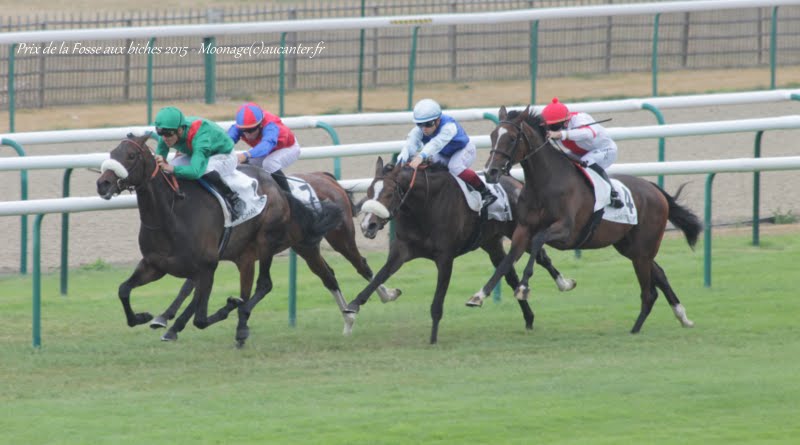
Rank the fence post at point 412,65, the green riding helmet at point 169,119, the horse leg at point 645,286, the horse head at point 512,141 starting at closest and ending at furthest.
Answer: the green riding helmet at point 169,119
the horse head at point 512,141
the horse leg at point 645,286
the fence post at point 412,65

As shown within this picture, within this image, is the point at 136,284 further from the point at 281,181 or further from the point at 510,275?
the point at 510,275

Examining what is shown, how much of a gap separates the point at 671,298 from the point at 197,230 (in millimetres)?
3055

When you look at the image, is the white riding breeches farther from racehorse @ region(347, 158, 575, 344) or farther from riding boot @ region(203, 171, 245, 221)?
racehorse @ region(347, 158, 575, 344)

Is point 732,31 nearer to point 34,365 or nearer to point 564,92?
point 564,92

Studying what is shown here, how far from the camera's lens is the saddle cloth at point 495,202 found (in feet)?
30.6

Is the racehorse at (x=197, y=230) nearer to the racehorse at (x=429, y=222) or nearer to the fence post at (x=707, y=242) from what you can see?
the racehorse at (x=429, y=222)

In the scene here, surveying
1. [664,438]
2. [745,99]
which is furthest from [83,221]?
[664,438]

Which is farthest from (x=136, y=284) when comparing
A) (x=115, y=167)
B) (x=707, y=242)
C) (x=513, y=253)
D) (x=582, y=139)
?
(x=707, y=242)

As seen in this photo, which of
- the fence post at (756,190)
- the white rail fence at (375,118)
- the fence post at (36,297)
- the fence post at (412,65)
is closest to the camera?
the fence post at (36,297)

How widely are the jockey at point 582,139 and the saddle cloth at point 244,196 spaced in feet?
5.90

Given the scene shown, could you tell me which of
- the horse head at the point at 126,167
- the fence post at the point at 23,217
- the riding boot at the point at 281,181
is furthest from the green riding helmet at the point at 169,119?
the fence post at the point at 23,217

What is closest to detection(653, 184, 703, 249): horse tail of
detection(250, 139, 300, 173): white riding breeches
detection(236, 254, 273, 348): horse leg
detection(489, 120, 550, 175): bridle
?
detection(489, 120, 550, 175): bridle

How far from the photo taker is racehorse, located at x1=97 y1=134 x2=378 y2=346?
8242mm

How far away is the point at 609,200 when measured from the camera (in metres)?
9.41
